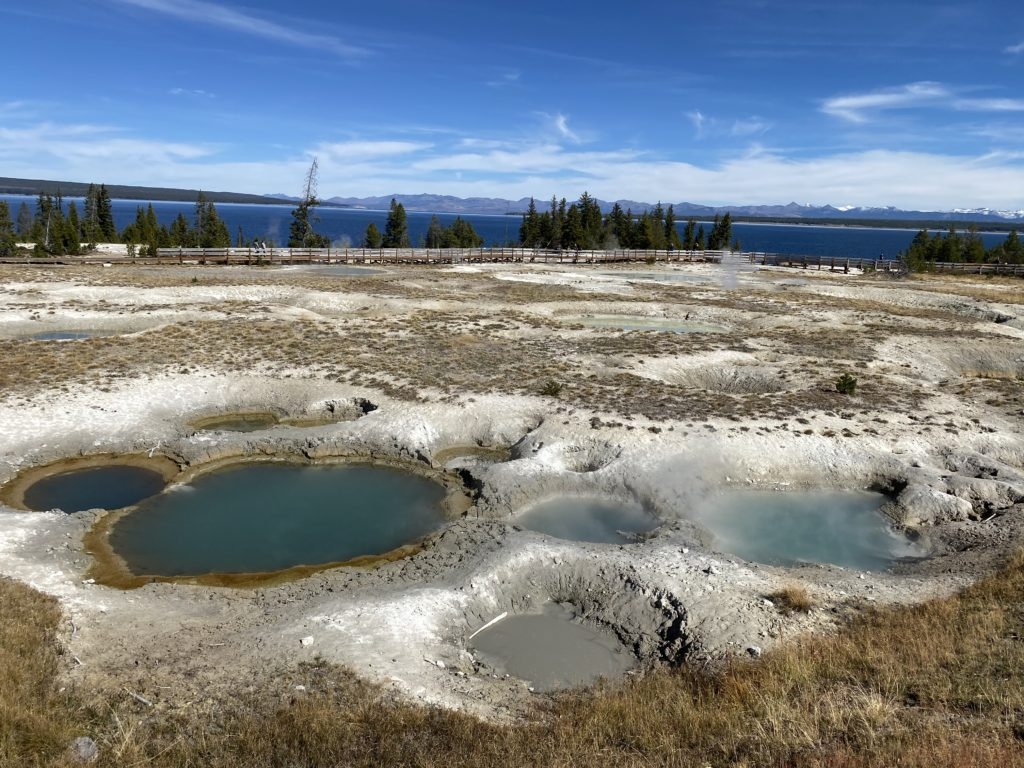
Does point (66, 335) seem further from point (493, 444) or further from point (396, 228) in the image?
point (396, 228)

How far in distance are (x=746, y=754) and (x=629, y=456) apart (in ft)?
40.0

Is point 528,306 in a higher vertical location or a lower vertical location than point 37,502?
higher

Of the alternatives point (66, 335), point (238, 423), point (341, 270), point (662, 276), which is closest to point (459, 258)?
point (341, 270)

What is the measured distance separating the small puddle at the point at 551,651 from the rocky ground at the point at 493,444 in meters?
0.37

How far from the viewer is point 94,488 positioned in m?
17.4

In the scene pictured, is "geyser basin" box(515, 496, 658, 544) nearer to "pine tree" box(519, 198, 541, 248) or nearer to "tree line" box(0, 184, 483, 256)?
"tree line" box(0, 184, 483, 256)

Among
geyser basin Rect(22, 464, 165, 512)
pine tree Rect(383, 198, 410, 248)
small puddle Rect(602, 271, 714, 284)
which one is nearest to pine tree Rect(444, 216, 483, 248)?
pine tree Rect(383, 198, 410, 248)

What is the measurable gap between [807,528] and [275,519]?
13458 mm

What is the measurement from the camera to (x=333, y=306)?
4341 cm

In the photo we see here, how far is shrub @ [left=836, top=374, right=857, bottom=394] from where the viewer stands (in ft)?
83.4

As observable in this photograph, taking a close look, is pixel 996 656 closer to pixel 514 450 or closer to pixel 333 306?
pixel 514 450

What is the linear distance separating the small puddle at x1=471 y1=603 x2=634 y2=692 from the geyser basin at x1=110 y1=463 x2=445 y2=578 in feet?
13.3

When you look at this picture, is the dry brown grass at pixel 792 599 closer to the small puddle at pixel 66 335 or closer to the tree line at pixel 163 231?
the small puddle at pixel 66 335

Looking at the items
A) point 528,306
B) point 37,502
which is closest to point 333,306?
point 528,306
